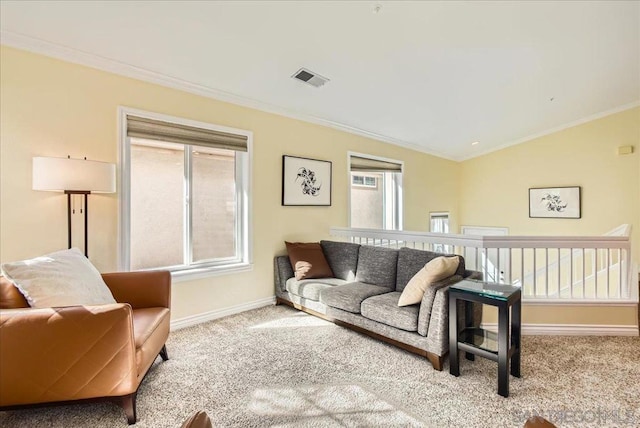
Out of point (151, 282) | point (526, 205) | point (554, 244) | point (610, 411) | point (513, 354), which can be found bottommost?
point (610, 411)

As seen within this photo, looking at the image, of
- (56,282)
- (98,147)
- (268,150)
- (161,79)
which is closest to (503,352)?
(56,282)

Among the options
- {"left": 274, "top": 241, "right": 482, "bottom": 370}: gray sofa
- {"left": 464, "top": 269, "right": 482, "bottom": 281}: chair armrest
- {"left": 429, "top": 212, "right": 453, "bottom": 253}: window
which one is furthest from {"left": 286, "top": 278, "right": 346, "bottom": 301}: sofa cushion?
{"left": 429, "top": 212, "right": 453, "bottom": 253}: window

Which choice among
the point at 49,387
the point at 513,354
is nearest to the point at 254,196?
the point at 49,387

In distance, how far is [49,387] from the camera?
1646 millimetres

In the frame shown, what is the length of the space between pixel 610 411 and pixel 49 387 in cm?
321

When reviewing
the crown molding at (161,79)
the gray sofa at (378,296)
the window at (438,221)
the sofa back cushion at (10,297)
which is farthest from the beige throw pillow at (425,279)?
the window at (438,221)

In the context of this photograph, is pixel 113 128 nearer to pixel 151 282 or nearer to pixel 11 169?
pixel 11 169

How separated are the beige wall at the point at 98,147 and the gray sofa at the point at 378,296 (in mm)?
554

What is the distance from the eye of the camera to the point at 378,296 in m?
2.92

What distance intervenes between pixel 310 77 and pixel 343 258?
83.0 inches

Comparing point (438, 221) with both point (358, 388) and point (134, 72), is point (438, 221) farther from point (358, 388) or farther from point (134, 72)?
point (134, 72)

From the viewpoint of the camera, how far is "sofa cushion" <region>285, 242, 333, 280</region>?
3.70m

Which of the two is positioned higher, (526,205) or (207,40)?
(207,40)

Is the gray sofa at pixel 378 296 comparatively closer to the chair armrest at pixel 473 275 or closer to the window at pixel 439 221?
the chair armrest at pixel 473 275
